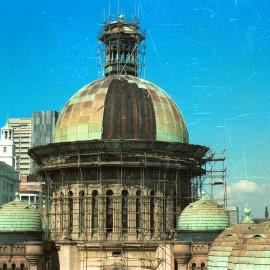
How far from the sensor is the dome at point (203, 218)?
63438 millimetres

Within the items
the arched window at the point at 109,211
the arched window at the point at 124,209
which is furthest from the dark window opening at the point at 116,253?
the arched window at the point at 124,209

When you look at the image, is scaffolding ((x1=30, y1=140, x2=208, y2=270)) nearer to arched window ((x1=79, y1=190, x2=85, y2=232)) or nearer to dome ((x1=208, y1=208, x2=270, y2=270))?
arched window ((x1=79, y1=190, x2=85, y2=232))

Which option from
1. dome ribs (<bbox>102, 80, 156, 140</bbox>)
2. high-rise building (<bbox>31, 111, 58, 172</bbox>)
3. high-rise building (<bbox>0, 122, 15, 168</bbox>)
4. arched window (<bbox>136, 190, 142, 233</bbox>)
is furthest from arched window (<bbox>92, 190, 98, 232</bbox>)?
high-rise building (<bbox>31, 111, 58, 172</bbox>)

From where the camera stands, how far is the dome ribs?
67.6 m

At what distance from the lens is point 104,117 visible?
6825cm

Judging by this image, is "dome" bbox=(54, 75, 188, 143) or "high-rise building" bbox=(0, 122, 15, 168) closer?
"dome" bbox=(54, 75, 188, 143)

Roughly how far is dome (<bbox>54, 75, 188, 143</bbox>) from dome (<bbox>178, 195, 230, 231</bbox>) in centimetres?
835

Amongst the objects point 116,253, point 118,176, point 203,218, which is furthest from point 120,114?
point 116,253

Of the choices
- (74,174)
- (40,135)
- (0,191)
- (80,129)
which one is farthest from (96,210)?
(40,135)

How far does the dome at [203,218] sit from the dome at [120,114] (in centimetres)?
835

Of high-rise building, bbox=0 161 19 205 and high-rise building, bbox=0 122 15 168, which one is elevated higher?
high-rise building, bbox=0 122 15 168

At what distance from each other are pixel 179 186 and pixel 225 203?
27.0ft

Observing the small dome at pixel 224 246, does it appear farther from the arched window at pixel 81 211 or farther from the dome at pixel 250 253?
the arched window at pixel 81 211

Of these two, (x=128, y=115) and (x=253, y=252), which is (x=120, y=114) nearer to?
(x=128, y=115)
